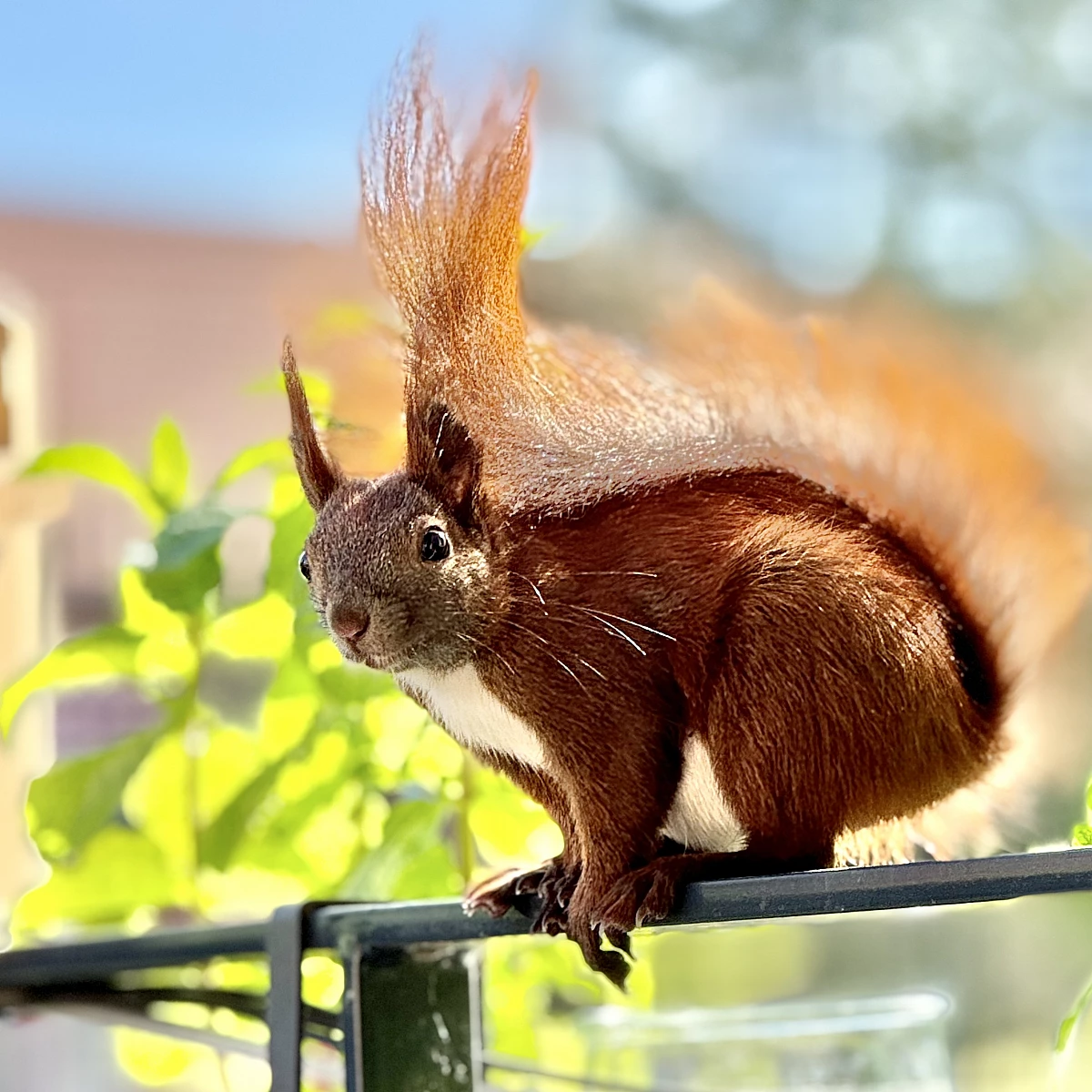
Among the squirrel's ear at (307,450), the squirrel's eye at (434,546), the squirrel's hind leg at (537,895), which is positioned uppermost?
the squirrel's ear at (307,450)

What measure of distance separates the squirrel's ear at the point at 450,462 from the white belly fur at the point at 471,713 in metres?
0.07

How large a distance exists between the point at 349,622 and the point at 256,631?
1.62 ft

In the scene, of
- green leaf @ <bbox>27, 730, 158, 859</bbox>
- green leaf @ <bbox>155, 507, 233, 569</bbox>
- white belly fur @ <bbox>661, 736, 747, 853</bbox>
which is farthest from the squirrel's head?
green leaf @ <bbox>27, 730, 158, 859</bbox>

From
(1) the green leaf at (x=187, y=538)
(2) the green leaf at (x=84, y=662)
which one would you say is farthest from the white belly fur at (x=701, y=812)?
(2) the green leaf at (x=84, y=662)

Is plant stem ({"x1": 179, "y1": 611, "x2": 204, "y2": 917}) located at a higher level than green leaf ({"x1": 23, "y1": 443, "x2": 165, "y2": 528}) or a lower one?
lower

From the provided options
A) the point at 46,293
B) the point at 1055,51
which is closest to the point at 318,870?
the point at 46,293

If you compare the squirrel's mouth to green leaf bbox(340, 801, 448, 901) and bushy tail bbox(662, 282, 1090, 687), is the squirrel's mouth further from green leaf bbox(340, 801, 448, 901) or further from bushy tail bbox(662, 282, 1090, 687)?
green leaf bbox(340, 801, 448, 901)

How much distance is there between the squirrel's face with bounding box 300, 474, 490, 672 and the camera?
0.59 metres

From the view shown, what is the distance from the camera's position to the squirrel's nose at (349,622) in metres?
0.59

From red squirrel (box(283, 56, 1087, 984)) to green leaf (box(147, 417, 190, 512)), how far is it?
51 cm

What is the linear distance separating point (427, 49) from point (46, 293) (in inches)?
64.6

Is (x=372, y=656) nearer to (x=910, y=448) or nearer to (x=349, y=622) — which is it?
(x=349, y=622)

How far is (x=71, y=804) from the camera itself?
97cm

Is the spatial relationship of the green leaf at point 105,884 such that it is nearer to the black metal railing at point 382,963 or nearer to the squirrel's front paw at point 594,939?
the black metal railing at point 382,963
